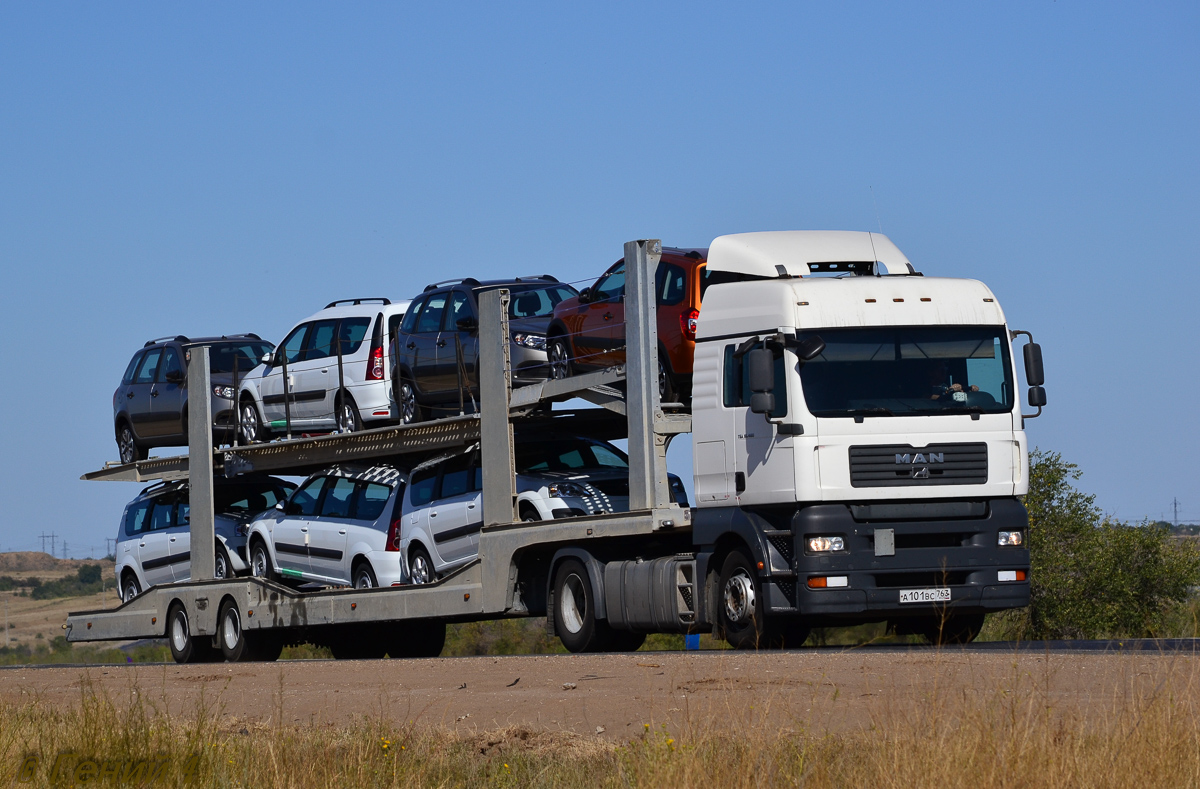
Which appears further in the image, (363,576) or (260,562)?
(260,562)

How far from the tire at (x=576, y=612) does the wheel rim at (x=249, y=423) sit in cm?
659

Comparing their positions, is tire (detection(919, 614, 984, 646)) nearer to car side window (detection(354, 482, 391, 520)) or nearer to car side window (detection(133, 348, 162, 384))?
car side window (detection(354, 482, 391, 520))

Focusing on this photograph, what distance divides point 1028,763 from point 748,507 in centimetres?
756

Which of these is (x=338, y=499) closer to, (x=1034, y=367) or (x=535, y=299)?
(x=535, y=299)

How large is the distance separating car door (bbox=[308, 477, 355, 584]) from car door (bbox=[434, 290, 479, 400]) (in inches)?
89.5

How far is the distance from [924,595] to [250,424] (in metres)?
10.8

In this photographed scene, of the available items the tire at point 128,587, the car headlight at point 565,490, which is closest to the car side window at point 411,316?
the car headlight at point 565,490

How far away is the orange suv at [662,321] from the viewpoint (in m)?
15.2

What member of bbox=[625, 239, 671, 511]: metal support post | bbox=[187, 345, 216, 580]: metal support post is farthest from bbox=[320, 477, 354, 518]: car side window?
bbox=[625, 239, 671, 511]: metal support post

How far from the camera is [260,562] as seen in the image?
21.2m

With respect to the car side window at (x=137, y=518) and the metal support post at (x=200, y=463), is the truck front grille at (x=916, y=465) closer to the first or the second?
the metal support post at (x=200, y=463)

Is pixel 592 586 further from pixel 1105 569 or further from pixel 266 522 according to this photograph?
pixel 1105 569

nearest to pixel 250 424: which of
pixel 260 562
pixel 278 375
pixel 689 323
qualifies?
pixel 278 375

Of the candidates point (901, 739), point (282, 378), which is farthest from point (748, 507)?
point (282, 378)
